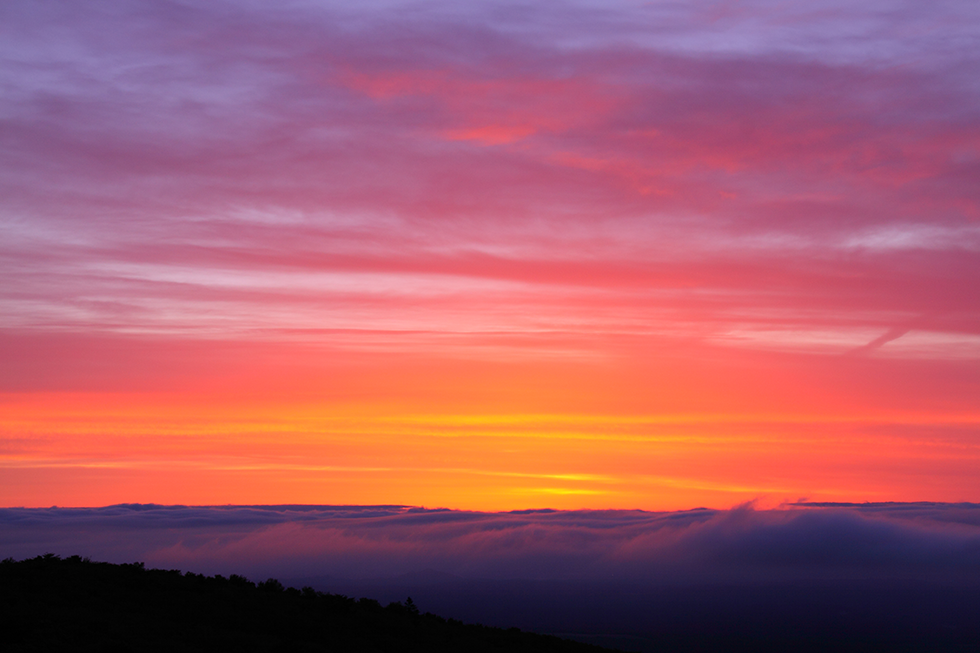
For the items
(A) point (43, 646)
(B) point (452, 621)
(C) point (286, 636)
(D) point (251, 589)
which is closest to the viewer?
(A) point (43, 646)

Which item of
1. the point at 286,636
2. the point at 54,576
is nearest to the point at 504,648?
the point at 286,636

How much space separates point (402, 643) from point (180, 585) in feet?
36.8

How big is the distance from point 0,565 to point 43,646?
586 inches

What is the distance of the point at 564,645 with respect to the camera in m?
43.4

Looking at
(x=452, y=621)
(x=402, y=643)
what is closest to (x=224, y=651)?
(x=402, y=643)

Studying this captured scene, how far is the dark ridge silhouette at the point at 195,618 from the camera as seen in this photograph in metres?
29.6

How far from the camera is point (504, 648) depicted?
1561 inches

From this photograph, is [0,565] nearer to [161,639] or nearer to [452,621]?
[161,639]

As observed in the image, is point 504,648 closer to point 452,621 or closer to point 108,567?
point 452,621

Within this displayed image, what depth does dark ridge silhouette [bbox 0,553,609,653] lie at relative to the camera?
97.0ft

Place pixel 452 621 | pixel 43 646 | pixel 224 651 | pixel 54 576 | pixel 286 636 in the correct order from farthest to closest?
pixel 452 621 → pixel 54 576 → pixel 286 636 → pixel 224 651 → pixel 43 646

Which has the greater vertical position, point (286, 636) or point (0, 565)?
point (0, 565)

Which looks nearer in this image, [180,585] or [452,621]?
[180,585]

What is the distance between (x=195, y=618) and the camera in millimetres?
34875
